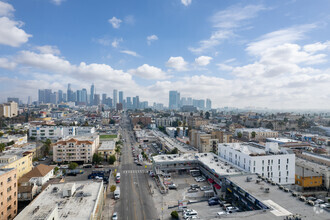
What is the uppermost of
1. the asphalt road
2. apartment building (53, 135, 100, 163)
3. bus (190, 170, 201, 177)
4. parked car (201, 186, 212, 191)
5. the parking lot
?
apartment building (53, 135, 100, 163)

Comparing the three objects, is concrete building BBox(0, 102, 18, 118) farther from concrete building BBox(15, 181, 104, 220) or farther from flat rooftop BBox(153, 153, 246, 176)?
concrete building BBox(15, 181, 104, 220)

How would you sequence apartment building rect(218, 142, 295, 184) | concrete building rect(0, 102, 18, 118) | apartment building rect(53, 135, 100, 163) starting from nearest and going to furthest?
1. apartment building rect(218, 142, 295, 184)
2. apartment building rect(53, 135, 100, 163)
3. concrete building rect(0, 102, 18, 118)

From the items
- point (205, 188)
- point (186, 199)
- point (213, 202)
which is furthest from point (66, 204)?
point (205, 188)

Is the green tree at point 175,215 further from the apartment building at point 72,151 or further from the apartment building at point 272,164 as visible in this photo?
the apartment building at point 72,151

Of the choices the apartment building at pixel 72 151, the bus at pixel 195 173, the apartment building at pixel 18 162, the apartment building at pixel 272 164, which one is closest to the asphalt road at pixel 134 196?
the bus at pixel 195 173

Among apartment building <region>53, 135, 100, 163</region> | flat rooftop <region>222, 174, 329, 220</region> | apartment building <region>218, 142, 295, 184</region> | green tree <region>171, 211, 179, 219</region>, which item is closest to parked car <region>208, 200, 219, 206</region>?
flat rooftop <region>222, 174, 329, 220</region>

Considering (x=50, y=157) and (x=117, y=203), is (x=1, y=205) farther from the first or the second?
(x=50, y=157)

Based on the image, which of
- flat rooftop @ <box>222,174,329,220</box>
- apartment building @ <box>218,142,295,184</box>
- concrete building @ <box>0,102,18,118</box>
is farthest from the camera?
concrete building @ <box>0,102,18,118</box>

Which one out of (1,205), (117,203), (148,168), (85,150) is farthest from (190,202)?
(85,150)

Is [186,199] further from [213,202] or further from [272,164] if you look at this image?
[272,164]
